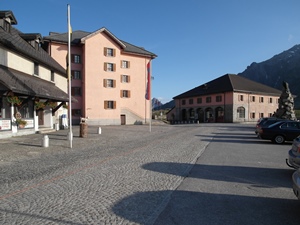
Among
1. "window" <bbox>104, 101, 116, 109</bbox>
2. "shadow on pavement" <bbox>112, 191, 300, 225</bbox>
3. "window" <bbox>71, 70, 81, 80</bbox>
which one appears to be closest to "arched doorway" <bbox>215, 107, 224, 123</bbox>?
"window" <bbox>104, 101, 116, 109</bbox>

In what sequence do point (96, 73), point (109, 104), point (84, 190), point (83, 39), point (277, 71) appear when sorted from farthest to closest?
1. point (277, 71)
2. point (109, 104)
3. point (96, 73)
4. point (83, 39)
5. point (84, 190)

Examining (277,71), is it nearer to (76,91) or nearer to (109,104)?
(109,104)

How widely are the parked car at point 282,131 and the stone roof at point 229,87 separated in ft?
120

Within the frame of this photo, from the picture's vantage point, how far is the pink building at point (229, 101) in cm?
5234

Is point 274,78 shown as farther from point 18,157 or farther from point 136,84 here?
point 18,157

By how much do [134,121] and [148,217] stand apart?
37290mm

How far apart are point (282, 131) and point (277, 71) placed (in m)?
182

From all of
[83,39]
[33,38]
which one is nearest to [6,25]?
[33,38]

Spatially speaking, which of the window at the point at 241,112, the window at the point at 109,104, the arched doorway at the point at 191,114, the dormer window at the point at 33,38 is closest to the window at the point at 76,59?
the window at the point at 109,104

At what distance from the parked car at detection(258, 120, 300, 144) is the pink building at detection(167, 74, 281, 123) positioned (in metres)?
36.6

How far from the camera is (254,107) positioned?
2159 inches

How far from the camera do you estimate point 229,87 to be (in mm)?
52469

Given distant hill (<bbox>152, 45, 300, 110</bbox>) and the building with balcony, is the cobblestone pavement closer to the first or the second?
the building with balcony

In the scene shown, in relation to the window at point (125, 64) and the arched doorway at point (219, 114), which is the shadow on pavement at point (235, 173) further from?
the arched doorway at point (219, 114)
